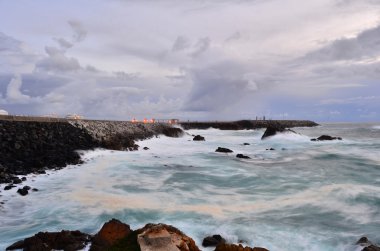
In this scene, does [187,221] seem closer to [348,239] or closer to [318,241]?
[318,241]

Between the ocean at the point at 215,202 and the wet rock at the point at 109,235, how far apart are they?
211 centimetres

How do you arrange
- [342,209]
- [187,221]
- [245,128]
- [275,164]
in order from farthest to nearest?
[245,128], [275,164], [342,209], [187,221]

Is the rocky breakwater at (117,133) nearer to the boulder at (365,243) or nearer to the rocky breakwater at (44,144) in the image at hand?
the rocky breakwater at (44,144)

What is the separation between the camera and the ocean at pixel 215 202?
32.9 feet

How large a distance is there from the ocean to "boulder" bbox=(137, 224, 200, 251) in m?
3.90

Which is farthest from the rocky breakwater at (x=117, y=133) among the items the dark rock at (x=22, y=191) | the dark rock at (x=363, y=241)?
the dark rock at (x=363, y=241)

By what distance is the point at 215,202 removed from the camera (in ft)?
43.3

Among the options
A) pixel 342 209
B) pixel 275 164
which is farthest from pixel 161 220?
pixel 275 164

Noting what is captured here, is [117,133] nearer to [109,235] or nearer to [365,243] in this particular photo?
[109,235]

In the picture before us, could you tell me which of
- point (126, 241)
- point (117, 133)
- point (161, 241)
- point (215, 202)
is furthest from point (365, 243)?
point (117, 133)

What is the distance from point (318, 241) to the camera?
958cm

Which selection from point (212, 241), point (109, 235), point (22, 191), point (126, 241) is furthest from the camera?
point (22, 191)

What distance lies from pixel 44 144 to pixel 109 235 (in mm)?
15298

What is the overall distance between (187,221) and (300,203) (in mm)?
4766
